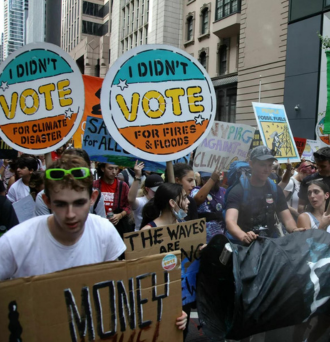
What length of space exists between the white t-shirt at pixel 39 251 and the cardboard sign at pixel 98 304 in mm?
156

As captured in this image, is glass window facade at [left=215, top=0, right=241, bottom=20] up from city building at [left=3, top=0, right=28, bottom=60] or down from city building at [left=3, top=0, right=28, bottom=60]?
down

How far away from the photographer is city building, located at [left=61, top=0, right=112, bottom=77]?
1959 inches

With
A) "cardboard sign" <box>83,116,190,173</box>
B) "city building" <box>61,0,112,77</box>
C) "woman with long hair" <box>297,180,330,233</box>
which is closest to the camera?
"woman with long hair" <box>297,180,330,233</box>

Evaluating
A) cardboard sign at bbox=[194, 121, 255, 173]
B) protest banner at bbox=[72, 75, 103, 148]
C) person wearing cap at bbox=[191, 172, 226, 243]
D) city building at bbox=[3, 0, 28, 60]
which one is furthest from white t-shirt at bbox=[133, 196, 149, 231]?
city building at bbox=[3, 0, 28, 60]

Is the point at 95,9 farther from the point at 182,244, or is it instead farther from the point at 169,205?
the point at 182,244

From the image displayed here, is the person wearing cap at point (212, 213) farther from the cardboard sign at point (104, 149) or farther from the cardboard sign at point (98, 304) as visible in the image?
the cardboard sign at point (98, 304)

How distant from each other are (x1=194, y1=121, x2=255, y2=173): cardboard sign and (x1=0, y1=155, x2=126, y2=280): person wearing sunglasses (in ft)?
8.76

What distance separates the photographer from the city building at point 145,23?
28422 millimetres

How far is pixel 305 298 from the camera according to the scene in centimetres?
237

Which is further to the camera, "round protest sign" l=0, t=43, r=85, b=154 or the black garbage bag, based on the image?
"round protest sign" l=0, t=43, r=85, b=154

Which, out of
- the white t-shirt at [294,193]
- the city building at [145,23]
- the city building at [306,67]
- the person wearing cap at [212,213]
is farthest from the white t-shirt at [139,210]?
the city building at [145,23]

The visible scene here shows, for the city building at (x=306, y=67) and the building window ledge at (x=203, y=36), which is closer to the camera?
the city building at (x=306, y=67)

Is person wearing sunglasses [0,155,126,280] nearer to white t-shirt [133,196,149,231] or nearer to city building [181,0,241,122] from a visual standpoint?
white t-shirt [133,196,149,231]

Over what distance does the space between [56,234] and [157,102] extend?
5.27 feet
